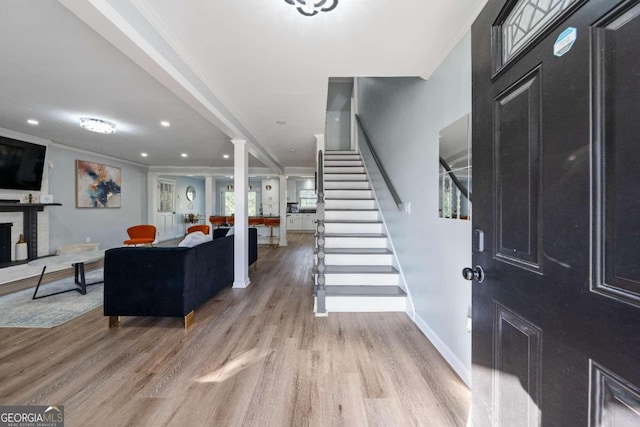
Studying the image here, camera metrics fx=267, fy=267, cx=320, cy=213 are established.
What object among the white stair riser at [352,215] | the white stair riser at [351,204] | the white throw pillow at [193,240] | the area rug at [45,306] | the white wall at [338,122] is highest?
the white wall at [338,122]

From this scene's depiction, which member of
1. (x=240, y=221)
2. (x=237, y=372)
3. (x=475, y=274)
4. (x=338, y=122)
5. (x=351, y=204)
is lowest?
(x=237, y=372)

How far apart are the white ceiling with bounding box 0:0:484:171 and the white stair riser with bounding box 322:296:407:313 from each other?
219 cm

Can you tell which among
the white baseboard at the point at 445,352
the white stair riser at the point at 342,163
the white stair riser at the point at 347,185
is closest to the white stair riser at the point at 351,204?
the white stair riser at the point at 347,185

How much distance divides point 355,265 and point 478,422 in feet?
7.79

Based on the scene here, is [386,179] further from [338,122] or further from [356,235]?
[338,122]

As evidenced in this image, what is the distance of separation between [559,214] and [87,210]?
7966 mm

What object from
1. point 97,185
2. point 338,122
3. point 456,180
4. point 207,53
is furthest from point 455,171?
point 97,185

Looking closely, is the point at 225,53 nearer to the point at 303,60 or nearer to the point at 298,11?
the point at 303,60

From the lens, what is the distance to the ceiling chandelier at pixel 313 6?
1.45 meters

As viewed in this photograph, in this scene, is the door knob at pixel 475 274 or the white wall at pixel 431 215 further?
the white wall at pixel 431 215

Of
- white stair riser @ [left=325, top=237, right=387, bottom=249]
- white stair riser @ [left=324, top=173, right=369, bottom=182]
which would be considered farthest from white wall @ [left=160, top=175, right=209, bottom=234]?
white stair riser @ [left=325, top=237, right=387, bottom=249]

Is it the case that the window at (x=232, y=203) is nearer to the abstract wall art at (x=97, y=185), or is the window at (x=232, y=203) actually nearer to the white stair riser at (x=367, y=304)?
the abstract wall art at (x=97, y=185)

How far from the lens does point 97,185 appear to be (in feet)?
20.6

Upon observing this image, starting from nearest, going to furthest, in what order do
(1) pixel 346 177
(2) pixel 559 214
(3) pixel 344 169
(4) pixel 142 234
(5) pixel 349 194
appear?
1. (2) pixel 559 214
2. (5) pixel 349 194
3. (1) pixel 346 177
4. (3) pixel 344 169
5. (4) pixel 142 234
